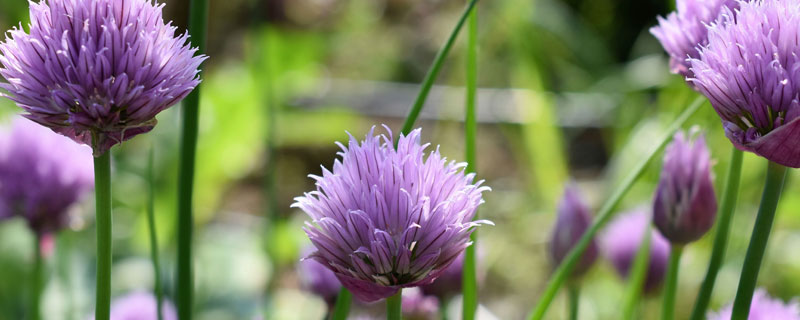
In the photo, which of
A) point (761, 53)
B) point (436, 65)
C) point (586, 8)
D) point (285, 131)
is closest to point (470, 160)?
point (436, 65)

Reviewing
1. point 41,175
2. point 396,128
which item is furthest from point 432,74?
point 396,128

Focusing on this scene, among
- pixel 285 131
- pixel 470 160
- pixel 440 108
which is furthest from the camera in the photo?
pixel 440 108

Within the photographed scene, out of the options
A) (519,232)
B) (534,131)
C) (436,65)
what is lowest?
(519,232)

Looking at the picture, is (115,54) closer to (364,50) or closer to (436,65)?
(436,65)

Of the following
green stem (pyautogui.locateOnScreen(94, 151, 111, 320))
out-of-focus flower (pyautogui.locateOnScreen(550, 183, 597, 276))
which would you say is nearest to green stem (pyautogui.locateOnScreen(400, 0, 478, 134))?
green stem (pyautogui.locateOnScreen(94, 151, 111, 320))

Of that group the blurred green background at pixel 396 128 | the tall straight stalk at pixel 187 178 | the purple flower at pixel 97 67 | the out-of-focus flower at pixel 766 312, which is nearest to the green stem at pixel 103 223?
the purple flower at pixel 97 67

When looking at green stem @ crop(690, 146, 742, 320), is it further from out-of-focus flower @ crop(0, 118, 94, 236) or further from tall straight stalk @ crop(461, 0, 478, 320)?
out-of-focus flower @ crop(0, 118, 94, 236)
